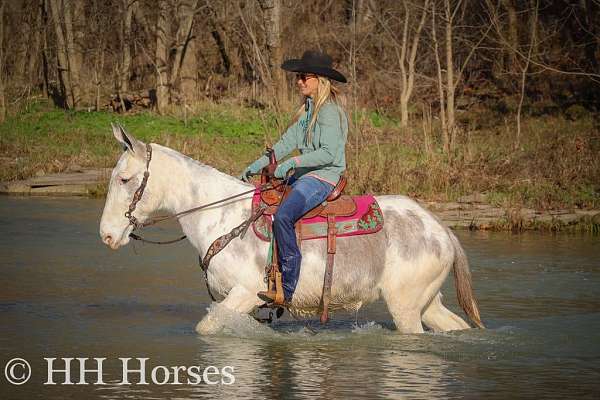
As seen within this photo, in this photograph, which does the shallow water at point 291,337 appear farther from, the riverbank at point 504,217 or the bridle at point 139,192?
the riverbank at point 504,217

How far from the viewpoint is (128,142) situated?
8.52 m

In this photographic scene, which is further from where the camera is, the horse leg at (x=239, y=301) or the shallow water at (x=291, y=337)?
the horse leg at (x=239, y=301)

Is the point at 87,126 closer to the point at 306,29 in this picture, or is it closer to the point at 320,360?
the point at 306,29

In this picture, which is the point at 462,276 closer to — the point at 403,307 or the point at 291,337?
the point at 403,307

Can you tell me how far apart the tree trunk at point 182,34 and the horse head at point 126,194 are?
21667 millimetres

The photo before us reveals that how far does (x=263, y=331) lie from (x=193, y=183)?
1362mm

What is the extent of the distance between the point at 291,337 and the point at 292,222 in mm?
1276

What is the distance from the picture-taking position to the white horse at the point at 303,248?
336 inches

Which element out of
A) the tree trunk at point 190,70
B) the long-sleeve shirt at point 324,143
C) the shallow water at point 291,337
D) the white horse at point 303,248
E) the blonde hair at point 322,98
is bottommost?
the shallow water at point 291,337

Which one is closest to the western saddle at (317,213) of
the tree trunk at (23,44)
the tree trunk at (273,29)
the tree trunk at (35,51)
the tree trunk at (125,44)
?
the tree trunk at (273,29)

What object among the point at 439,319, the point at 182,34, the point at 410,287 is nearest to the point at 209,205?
the point at 410,287

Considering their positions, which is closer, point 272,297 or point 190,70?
point 272,297

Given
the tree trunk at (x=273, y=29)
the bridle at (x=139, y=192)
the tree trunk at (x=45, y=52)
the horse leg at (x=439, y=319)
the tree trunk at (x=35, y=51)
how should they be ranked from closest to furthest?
the bridle at (x=139, y=192), the horse leg at (x=439, y=319), the tree trunk at (x=273, y=29), the tree trunk at (x=45, y=52), the tree trunk at (x=35, y=51)

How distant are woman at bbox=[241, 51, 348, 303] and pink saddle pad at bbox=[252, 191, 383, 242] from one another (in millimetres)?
145
